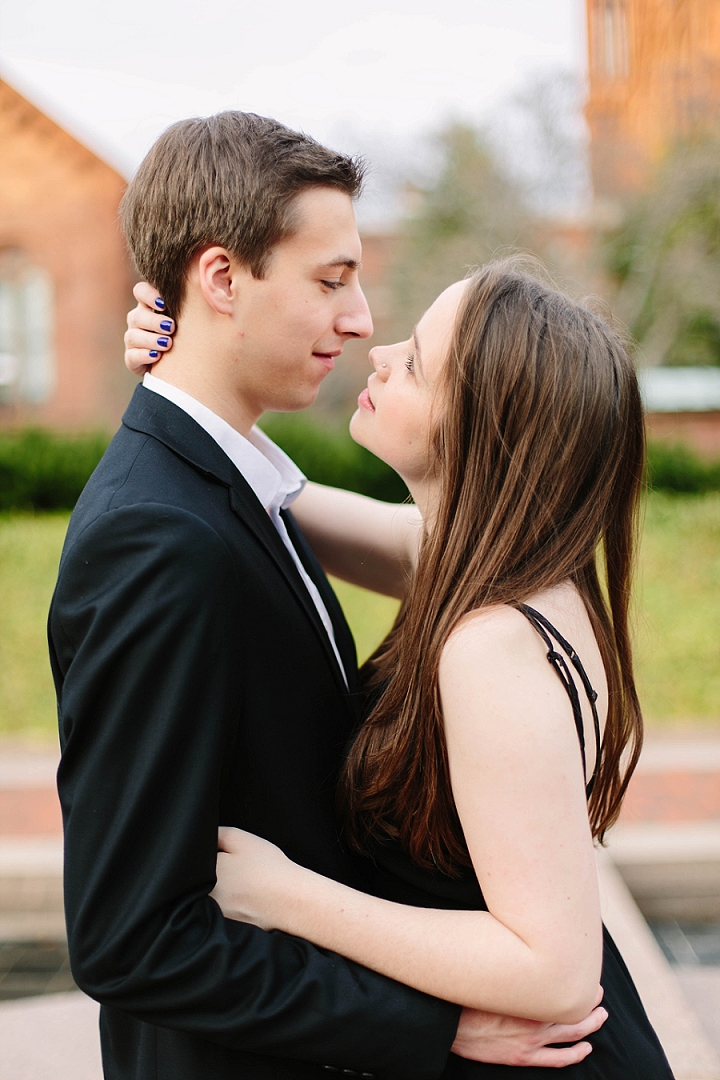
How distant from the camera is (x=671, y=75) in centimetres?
2062

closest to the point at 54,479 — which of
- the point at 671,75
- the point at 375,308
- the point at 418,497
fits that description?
the point at 375,308

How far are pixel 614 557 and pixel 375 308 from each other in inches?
831

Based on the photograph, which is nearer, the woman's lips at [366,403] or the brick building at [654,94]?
the woman's lips at [366,403]

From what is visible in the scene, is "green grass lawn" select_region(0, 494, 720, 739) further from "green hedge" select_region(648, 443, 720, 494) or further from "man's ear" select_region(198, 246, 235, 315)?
"man's ear" select_region(198, 246, 235, 315)

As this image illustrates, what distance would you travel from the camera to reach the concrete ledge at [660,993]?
2887 millimetres

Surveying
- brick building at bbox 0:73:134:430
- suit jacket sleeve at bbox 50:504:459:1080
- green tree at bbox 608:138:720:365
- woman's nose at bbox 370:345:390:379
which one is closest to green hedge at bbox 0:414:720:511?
green tree at bbox 608:138:720:365

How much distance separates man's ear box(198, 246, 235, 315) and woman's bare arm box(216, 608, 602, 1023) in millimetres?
721

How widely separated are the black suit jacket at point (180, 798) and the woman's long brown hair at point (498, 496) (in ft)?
0.76

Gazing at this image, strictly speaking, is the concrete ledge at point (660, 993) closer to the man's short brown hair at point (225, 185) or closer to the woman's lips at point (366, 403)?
A: the woman's lips at point (366, 403)

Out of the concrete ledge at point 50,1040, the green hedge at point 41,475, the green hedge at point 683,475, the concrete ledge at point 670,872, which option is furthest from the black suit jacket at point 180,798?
the green hedge at point 683,475

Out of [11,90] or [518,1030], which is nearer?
[518,1030]

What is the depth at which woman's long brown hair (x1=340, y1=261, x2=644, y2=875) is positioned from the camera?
1.54 m

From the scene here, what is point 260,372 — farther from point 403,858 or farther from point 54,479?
point 54,479

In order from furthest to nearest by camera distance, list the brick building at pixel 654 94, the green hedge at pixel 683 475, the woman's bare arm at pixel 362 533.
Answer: the brick building at pixel 654 94 → the green hedge at pixel 683 475 → the woman's bare arm at pixel 362 533
